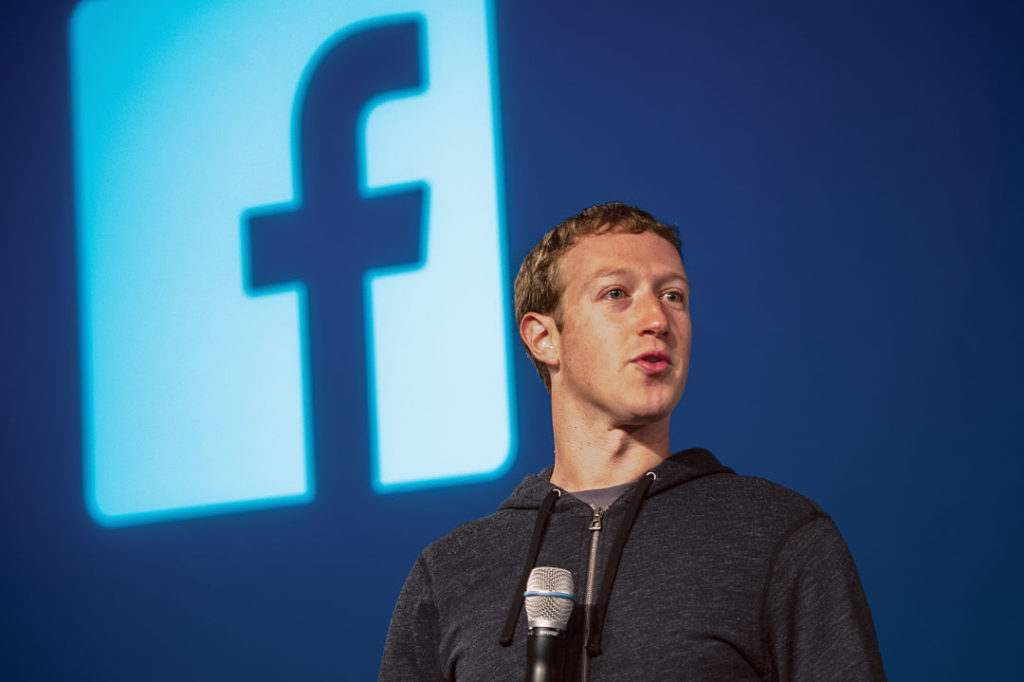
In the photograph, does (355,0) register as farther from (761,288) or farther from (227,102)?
(761,288)

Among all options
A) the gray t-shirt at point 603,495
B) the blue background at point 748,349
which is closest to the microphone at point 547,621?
the gray t-shirt at point 603,495

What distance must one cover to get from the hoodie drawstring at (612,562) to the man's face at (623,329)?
0.09 meters

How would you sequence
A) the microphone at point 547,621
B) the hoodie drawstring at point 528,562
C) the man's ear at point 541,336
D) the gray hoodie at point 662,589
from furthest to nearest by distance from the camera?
the man's ear at point 541,336, the hoodie drawstring at point 528,562, the gray hoodie at point 662,589, the microphone at point 547,621

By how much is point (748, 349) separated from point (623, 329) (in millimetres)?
723

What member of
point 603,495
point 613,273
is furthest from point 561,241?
point 603,495

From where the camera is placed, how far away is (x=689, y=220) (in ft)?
7.24

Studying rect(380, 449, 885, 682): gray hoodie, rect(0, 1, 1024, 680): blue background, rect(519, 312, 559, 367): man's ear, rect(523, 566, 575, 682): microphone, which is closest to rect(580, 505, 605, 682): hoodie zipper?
rect(380, 449, 885, 682): gray hoodie

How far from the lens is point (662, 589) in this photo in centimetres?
133

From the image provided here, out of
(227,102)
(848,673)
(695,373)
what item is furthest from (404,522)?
(848,673)

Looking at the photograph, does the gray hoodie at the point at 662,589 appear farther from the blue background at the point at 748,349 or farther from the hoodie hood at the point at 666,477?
the blue background at the point at 748,349

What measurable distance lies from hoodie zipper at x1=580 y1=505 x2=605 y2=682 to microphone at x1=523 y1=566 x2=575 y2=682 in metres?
0.14

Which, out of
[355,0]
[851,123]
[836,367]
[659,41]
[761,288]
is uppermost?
[355,0]

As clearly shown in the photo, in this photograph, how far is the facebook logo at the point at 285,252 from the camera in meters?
2.35

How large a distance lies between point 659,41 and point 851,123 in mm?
436
